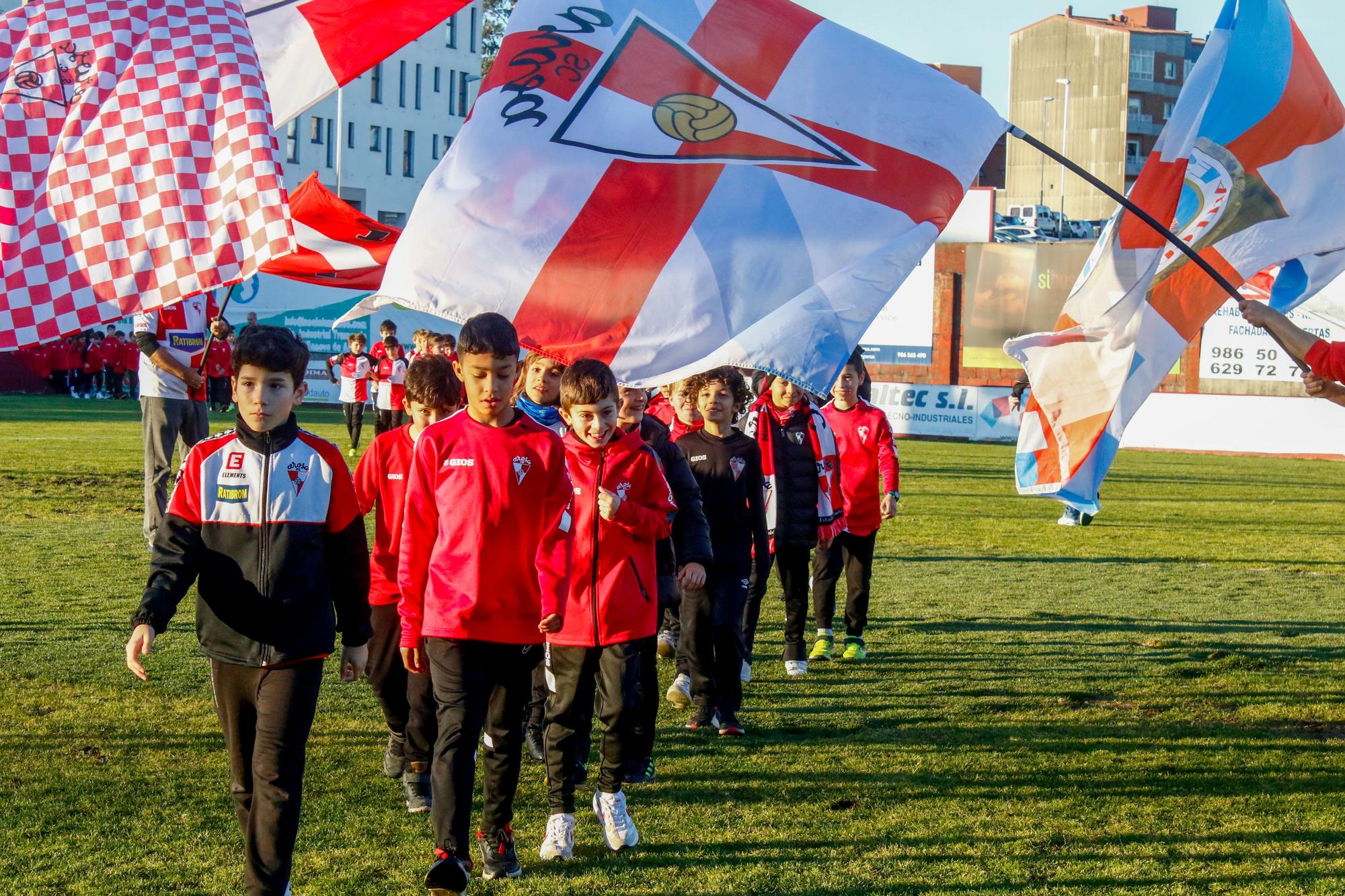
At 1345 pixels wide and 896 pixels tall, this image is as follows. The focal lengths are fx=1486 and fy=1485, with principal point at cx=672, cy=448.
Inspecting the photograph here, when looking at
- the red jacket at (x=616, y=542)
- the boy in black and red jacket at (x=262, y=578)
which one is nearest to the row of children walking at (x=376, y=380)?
the red jacket at (x=616, y=542)

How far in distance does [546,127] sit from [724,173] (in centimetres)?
67

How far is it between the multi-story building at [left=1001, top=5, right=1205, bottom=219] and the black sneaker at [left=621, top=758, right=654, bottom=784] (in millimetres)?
83970

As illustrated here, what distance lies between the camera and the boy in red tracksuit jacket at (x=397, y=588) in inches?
219

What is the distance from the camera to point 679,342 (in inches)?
200

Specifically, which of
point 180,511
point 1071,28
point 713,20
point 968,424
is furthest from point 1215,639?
point 1071,28

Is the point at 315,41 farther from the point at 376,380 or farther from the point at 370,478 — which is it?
the point at 376,380

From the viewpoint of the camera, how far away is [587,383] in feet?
17.0

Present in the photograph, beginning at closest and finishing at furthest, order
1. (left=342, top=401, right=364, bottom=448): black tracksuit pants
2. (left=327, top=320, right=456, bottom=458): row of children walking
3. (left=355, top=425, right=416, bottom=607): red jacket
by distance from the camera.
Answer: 1. (left=355, top=425, right=416, bottom=607): red jacket
2. (left=327, top=320, right=456, bottom=458): row of children walking
3. (left=342, top=401, right=364, bottom=448): black tracksuit pants

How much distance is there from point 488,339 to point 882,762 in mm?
2797

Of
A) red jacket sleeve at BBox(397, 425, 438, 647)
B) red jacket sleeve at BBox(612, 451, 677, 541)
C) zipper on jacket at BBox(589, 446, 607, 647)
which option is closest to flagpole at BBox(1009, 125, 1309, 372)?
red jacket sleeve at BBox(612, 451, 677, 541)

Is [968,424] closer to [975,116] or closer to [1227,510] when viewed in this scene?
[1227,510]

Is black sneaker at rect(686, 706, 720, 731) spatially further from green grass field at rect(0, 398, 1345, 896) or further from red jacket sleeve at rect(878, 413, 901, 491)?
red jacket sleeve at rect(878, 413, 901, 491)

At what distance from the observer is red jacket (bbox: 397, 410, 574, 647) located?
4.70 metres

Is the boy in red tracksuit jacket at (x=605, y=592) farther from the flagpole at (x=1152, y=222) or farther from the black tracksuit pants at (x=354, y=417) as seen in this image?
the black tracksuit pants at (x=354, y=417)
